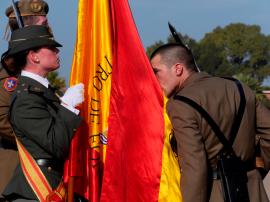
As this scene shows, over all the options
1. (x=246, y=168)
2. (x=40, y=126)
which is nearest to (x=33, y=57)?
(x=40, y=126)

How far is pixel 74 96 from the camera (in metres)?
4.19

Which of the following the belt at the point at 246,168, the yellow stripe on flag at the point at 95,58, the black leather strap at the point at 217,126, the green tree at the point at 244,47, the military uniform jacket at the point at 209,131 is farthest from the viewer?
the green tree at the point at 244,47

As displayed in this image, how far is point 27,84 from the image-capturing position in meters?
4.11

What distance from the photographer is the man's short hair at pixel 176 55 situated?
179 inches

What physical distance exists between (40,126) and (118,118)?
790mm

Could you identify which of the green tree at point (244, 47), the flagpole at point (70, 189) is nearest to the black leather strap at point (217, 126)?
the flagpole at point (70, 189)

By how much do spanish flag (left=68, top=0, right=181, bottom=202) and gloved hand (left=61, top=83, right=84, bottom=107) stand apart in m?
0.21

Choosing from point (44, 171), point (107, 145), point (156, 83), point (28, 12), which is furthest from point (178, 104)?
point (28, 12)

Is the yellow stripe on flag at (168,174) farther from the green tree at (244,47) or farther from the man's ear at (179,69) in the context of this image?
the green tree at (244,47)

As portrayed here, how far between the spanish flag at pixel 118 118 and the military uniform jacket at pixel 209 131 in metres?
0.21

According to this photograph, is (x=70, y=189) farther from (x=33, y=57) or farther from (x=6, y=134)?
(x=33, y=57)

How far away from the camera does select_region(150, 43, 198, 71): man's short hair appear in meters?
4.54

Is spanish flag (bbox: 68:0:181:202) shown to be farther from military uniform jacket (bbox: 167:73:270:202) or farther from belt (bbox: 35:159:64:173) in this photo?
military uniform jacket (bbox: 167:73:270:202)

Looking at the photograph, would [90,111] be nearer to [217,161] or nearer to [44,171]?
[44,171]
